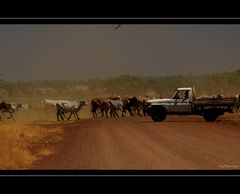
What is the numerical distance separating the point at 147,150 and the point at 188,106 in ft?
44.0

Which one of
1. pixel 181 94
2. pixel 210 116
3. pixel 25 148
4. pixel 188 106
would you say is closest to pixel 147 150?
pixel 25 148

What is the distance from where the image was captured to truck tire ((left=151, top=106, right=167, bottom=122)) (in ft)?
103

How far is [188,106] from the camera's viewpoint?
102ft

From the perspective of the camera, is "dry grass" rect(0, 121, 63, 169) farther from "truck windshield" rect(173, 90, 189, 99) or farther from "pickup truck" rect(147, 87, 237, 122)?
"truck windshield" rect(173, 90, 189, 99)

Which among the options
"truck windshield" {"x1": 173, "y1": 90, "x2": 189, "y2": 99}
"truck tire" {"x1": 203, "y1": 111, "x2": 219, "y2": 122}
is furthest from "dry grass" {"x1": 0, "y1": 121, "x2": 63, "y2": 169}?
"truck tire" {"x1": 203, "y1": 111, "x2": 219, "y2": 122}

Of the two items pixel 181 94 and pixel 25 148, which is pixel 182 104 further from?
pixel 25 148

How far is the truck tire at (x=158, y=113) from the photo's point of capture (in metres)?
31.3

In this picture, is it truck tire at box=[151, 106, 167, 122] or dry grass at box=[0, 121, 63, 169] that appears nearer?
dry grass at box=[0, 121, 63, 169]
